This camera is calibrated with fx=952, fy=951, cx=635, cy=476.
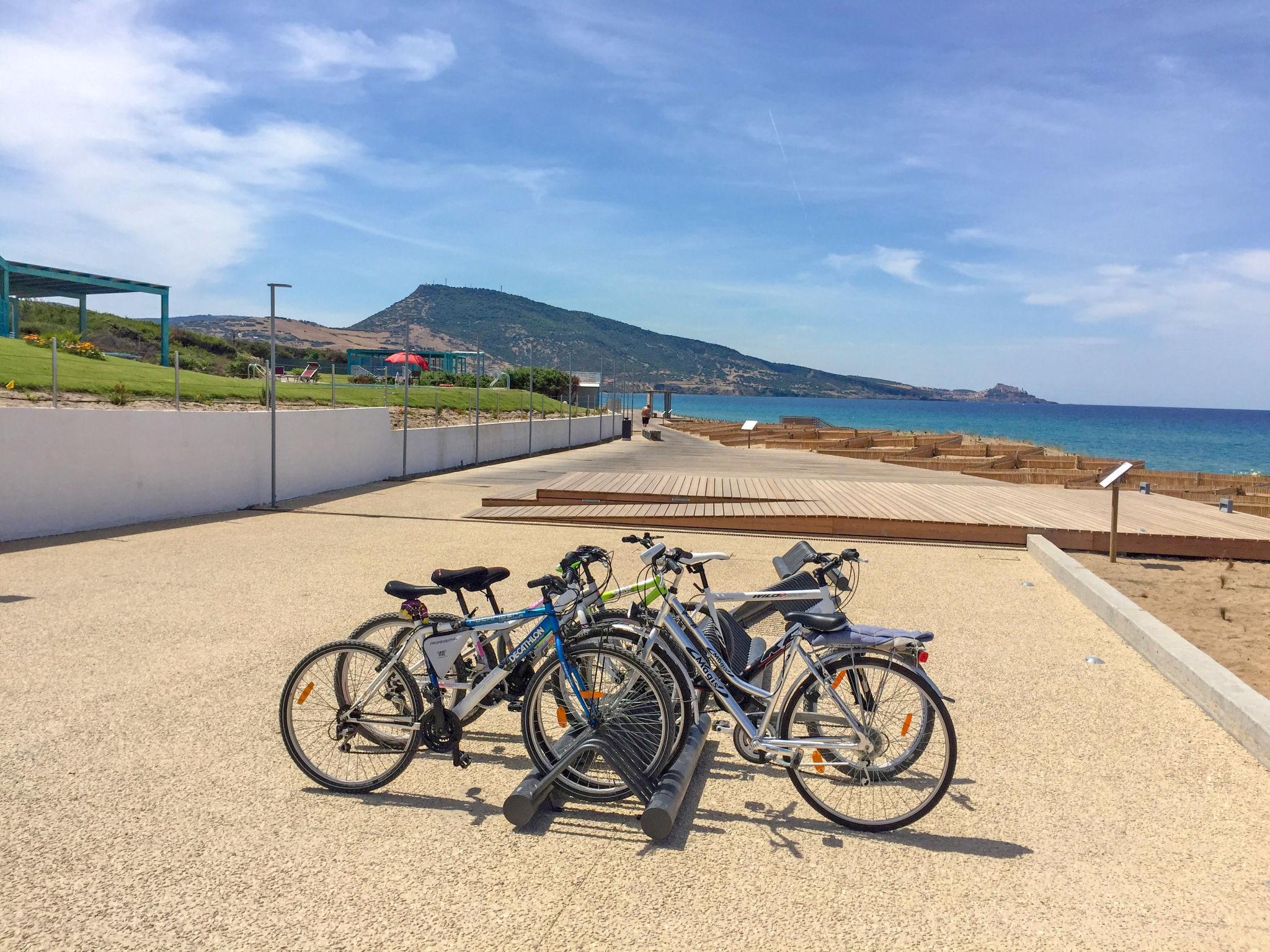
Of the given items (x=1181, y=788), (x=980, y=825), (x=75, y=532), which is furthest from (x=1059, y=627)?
(x=75, y=532)

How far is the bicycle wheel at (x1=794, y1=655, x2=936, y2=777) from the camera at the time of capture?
148 inches

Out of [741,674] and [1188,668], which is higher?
[741,674]

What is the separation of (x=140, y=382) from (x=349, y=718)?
50.8 ft

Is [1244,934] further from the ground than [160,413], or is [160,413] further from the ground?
[160,413]

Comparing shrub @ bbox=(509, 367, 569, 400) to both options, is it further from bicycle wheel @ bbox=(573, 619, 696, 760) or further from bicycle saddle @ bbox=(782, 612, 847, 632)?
bicycle saddle @ bbox=(782, 612, 847, 632)

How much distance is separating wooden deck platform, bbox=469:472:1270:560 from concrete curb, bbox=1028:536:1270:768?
9.52 feet

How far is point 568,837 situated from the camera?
3.63m

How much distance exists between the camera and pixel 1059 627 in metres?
7.49

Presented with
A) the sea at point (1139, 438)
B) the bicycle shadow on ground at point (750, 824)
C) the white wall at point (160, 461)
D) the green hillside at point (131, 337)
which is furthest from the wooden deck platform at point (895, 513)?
the sea at point (1139, 438)

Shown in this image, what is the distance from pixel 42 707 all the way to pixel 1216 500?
21913 millimetres

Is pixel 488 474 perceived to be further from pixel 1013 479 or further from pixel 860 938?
pixel 860 938

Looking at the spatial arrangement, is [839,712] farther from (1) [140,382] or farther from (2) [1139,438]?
(2) [1139,438]

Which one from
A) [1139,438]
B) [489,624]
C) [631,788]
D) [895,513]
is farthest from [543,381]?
[1139,438]

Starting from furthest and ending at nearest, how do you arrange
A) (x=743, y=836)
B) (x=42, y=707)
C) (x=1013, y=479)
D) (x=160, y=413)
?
(x=1013, y=479) < (x=160, y=413) < (x=42, y=707) < (x=743, y=836)
